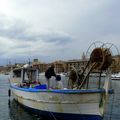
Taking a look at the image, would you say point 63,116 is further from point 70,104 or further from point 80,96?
point 80,96

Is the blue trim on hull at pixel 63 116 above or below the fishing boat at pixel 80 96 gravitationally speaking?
below

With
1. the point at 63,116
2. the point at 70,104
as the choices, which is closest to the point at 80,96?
the point at 70,104

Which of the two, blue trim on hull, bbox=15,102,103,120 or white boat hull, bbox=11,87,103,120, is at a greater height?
white boat hull, bbox=11,87,103,120

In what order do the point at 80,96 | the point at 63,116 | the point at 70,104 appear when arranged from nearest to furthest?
the point at 80,96 < the point at 70,104 < the point at 63,116

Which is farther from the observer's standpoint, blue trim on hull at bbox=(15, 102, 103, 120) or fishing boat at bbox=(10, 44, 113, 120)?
blue trim on hull at bbox=(15, 102, 103, 120)

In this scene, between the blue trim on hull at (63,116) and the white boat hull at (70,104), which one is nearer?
the white boat hull at (70,104)

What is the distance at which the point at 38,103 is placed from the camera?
2267 centimetres

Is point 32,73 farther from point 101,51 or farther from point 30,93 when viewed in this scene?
point 101,51

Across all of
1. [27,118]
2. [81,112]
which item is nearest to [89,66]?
[81,112]

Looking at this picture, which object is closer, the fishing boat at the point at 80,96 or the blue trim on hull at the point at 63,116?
the fishing boat at the point at 80,96

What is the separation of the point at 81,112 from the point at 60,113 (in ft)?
5.05

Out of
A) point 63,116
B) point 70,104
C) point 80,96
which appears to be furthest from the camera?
point 63,116

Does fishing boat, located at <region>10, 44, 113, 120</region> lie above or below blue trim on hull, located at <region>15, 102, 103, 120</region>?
above

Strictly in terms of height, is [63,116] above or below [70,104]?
below
